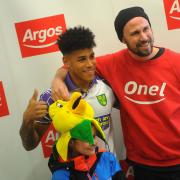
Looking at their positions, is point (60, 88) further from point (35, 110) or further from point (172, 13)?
point (172, 13)

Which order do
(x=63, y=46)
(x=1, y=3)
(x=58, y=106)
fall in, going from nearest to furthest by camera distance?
1. (x=58, y=106)
2. (x=63, y=46)
3. (x=1, y=3)

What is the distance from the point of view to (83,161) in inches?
40.9

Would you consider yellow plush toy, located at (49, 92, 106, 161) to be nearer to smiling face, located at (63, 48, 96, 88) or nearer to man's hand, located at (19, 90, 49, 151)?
man's hand, located at (19, 90, 49, 151)

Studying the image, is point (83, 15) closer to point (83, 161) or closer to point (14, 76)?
point (14, 76)

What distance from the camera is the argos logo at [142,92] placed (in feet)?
4.04

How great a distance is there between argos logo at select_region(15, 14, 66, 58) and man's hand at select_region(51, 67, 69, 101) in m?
0.26

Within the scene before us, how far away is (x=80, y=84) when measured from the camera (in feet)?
4.17

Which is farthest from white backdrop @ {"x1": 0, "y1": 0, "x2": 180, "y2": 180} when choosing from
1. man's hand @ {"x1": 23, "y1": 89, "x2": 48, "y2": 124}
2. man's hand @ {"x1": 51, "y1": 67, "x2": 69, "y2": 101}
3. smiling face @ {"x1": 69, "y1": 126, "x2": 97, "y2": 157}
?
smiling face @ {"x1": 69, "y1": 126, "x2": 97, "y2": 157}

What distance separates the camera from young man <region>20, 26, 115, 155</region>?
47.6 inches

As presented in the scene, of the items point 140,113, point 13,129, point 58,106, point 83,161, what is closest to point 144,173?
point 140,113

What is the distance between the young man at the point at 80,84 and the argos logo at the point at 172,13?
19.2 inches

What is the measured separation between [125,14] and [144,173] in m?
0.69

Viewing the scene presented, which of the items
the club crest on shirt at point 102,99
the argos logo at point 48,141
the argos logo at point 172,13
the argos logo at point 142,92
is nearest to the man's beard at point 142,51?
the argos logo at point 142,92

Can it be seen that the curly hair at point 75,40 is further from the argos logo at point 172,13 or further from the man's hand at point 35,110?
the argos logo at point 172,13
